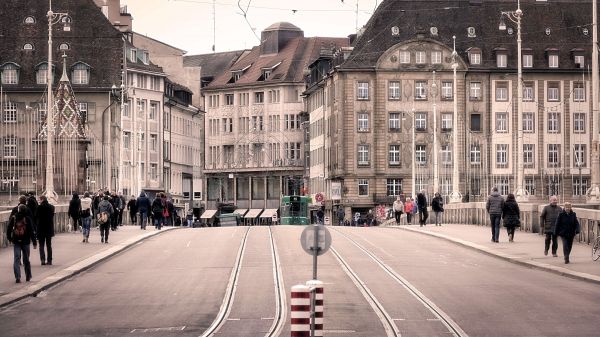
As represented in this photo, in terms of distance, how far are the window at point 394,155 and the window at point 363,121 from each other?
2.61 m

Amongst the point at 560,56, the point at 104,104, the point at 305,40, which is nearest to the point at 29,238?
the point at 104,104

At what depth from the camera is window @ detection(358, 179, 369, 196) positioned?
137400 millimetres

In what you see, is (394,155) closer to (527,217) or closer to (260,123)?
(260,123)

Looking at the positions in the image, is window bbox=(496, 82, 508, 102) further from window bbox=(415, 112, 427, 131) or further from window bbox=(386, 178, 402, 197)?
window bbox=(386, 178, 402, 197)

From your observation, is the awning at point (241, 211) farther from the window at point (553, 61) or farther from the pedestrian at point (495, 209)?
the pedestrian at point (495, 209)

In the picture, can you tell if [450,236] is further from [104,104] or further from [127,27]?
Result: [127,27]

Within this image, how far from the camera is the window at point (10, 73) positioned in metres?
132

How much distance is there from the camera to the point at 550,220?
48.6 metres

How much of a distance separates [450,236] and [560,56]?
78105 millimetres

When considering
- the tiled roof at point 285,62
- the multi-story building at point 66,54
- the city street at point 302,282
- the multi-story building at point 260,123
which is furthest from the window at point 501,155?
the city street at point 302,282

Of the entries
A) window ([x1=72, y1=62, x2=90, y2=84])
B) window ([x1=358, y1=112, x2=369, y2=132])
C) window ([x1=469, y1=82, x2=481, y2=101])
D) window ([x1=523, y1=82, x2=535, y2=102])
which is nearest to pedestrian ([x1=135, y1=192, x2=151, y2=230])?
window ([x1=72, y1=62, x2=90, y2=84])

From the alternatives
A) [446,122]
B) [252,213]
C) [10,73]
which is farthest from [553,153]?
[10,73]

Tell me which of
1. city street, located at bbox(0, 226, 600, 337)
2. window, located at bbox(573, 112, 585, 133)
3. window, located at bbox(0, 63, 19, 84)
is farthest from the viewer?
window, located at bbox(573, 112, 585, 133)

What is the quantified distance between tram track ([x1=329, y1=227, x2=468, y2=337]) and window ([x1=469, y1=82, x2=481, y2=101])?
287ft
